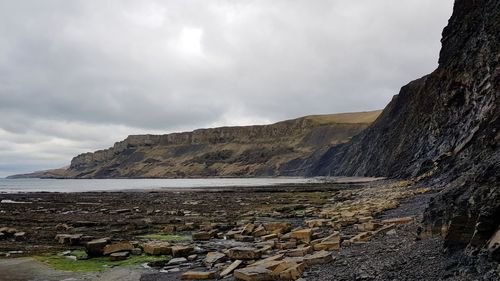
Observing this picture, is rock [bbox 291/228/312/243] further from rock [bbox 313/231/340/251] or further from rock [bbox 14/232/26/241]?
rock [bbox 14/232/26/241]

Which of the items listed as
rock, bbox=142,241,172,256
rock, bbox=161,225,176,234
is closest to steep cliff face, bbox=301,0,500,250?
rock, bbox=142,241,172,256

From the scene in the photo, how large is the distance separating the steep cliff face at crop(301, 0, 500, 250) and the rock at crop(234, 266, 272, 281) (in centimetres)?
440

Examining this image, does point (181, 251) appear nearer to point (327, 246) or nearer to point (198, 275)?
point (198, 275)

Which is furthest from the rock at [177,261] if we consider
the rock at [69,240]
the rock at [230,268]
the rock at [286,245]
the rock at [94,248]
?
the rock at [69,240]

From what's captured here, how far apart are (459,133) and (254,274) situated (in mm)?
37347

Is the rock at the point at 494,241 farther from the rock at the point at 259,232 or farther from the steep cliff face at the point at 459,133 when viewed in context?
the rock at the point at 259,232

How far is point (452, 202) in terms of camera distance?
36.9 feet

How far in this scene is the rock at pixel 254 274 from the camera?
435 inches

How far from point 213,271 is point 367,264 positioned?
4.67 metres

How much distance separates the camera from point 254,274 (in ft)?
36.7

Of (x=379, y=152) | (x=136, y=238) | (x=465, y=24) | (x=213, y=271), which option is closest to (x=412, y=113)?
(x=379, y=152)

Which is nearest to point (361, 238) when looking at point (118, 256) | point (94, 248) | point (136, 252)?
point (136, 252)

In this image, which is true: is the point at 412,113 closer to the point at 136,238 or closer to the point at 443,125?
the point at 443,125

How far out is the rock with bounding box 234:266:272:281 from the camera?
11.0 metres
